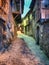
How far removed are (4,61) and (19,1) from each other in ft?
35.3

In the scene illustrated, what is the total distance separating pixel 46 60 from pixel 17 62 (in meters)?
2.43

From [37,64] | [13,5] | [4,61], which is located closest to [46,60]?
[37,64]

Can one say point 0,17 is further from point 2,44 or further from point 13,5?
point 13,5

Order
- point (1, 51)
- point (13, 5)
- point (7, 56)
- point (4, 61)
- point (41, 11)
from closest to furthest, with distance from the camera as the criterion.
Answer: point (4, 61)
point (7, 56)
point (1, 51)
point (41, 11)
point (13, 5)

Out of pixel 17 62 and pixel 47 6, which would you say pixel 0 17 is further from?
pixel 47 6

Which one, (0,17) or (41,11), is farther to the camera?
(41,11)

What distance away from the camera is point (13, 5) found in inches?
738

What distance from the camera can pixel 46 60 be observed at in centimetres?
1177

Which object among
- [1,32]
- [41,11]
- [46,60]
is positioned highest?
[41,11]

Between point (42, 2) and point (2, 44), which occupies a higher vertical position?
point (42, 2)

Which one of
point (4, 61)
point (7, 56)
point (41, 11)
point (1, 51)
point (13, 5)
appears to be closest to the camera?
point (4, 61)

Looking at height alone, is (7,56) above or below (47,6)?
below

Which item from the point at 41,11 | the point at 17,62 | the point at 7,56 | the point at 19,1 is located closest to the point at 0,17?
the point at 7,56

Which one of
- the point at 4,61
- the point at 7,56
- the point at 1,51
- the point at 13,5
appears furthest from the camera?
the point at 13,5
